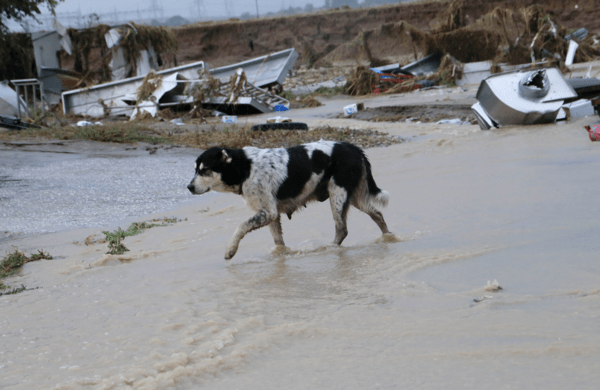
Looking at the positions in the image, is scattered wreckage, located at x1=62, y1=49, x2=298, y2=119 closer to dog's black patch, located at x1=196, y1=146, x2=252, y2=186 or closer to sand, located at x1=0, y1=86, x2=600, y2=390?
sand, located at x1=0, y1=86, x2=600, y2=390

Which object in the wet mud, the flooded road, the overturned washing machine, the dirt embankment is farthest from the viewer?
the dirt embankment

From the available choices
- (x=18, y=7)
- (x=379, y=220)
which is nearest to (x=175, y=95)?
(x=18, y=7)

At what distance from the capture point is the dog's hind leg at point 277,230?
212 inches

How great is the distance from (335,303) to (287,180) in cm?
196

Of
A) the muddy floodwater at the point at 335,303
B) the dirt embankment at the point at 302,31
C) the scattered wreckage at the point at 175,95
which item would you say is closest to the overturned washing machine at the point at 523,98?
the muddy floodwater at the point at 335,303

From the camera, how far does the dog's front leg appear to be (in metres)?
4.98

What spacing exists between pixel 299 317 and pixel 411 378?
39.8 inches

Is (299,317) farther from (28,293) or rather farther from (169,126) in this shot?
(169,126)

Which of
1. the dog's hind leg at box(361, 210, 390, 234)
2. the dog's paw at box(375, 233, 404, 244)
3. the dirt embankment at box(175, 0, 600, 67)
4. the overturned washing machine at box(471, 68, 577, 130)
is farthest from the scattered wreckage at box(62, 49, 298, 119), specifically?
the dirt embankment at box(175, 0, 600, 67)

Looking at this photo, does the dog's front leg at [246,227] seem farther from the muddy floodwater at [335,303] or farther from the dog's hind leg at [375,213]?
the dog's hind leg at [375,213]

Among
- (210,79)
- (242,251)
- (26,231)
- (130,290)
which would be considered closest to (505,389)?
(130,290)

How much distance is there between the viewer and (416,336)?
2846mm

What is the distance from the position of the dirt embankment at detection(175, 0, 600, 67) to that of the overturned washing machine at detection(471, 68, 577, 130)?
3203 centimetres

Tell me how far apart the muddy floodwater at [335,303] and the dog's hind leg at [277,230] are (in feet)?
0.41
